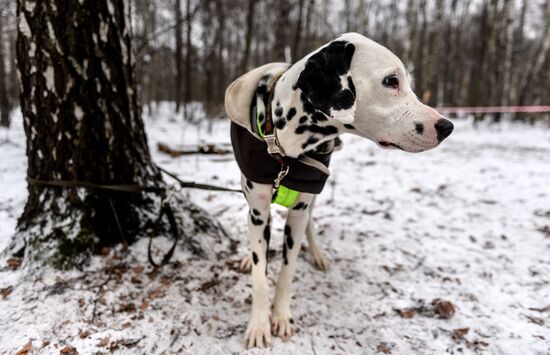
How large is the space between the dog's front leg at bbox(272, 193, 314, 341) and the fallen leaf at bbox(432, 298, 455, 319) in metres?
0.97

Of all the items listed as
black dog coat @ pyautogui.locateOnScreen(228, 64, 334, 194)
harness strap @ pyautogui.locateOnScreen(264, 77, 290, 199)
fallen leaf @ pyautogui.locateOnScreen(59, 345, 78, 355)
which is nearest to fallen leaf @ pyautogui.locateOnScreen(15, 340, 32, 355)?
fallen leaf @ pyautogui.locateOnScreen(59, 345, 78, 355)

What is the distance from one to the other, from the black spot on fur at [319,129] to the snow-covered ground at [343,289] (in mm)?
1193

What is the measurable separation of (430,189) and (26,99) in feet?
15.0

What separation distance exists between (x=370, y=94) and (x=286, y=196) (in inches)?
30.4

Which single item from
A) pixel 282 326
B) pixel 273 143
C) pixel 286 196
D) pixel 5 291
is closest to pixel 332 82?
pixel 273 143

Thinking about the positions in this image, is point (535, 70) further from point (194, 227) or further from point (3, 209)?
point (3, 209)

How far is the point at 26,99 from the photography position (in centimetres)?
→ 222

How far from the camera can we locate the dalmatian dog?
4.83 feet

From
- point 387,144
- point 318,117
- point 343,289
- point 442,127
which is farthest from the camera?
point 343,289

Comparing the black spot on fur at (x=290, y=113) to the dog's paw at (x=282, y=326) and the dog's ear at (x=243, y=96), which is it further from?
the dog's paw at (x=282, y=326)

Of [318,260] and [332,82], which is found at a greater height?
[332,82]

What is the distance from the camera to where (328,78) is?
4.89ft

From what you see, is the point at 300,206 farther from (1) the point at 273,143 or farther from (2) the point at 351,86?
(2) the point at 351,86

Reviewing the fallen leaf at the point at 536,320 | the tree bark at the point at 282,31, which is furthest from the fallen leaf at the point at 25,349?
the tree bark at the point at 282,31
